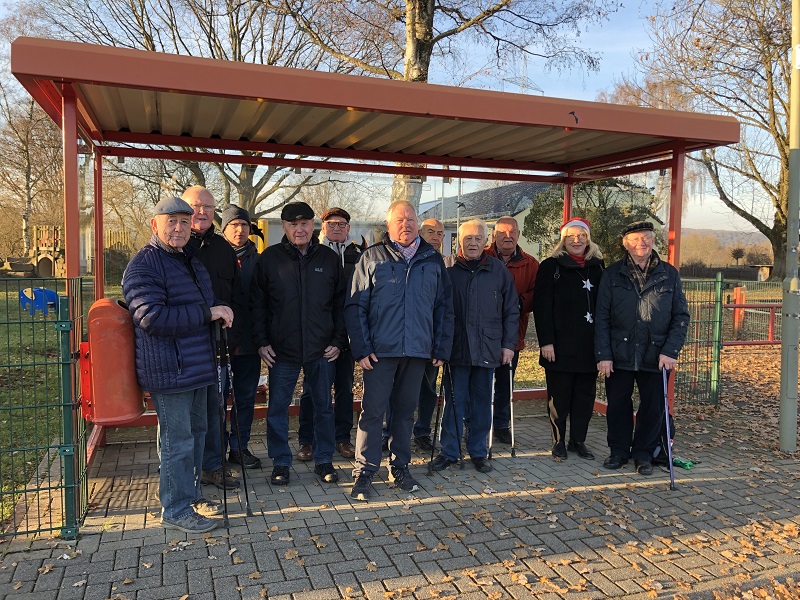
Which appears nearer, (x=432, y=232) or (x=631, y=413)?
(x=631, y=413)

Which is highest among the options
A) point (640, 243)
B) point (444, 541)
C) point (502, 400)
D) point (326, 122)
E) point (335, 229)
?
point (326, 122)

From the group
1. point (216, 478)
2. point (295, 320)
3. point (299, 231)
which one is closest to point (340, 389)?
point (295, 320)

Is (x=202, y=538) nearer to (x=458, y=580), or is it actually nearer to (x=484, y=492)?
(x=458, y=580)

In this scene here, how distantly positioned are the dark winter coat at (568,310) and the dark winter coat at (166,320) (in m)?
2.75

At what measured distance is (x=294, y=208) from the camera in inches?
174

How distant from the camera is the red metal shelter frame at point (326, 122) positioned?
11.8ft

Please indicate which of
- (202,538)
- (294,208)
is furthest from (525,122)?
(202,538)

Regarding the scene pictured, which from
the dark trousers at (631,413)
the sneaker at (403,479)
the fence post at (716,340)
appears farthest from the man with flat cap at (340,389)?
the fence post at (716,340)

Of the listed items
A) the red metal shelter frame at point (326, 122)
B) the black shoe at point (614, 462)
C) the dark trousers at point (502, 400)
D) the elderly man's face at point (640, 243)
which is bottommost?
the black shoe at point (614, 462)

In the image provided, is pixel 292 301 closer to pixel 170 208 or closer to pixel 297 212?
pixel 297 212

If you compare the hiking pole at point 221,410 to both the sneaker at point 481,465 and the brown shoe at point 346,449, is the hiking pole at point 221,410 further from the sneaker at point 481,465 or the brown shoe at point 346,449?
the sneaker at point 481,465

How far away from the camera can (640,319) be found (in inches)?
187

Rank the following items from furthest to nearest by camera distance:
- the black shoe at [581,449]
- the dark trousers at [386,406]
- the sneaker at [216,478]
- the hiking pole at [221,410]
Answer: the black shoe at [581,449], the sneaker at [216,478], the dark trousers at [386,406], the hiking pole at [221,410]

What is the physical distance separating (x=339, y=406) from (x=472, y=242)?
5.86 ft
